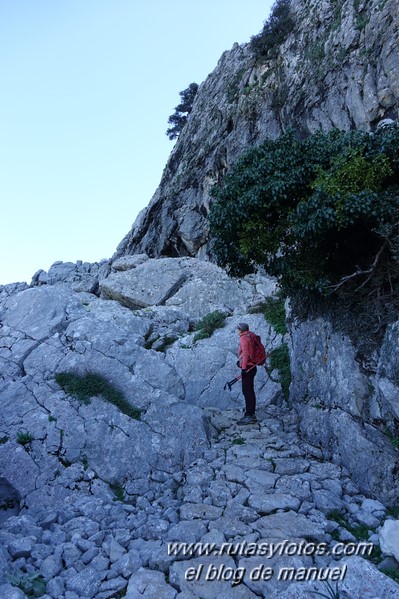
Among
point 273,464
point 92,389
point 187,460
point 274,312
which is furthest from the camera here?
point 274,312

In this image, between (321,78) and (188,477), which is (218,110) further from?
(188,477)

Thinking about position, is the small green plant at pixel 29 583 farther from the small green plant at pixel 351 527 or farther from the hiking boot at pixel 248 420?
the hiking boot at pixel 248 420

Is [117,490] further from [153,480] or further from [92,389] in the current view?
[92,389]

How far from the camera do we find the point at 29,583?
477 cm

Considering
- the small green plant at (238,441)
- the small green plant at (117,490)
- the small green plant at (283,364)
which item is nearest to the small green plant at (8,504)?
the small green plant at (117,490)

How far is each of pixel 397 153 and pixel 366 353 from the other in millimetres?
4030

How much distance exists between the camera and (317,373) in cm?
922

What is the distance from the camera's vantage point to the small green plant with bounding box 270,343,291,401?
38.2 feet

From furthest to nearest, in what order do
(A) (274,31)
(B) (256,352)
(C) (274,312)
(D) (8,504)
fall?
(A) (274,31) → (C) (274,312) → (B) (256,352) → (D) (8,504)

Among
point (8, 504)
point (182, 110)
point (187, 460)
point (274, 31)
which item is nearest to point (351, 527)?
point (187, 460)

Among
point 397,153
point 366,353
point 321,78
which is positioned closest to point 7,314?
point 366,353

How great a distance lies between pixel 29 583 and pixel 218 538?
2.40 meters

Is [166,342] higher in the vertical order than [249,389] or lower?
higher

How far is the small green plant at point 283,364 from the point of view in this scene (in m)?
11.6
